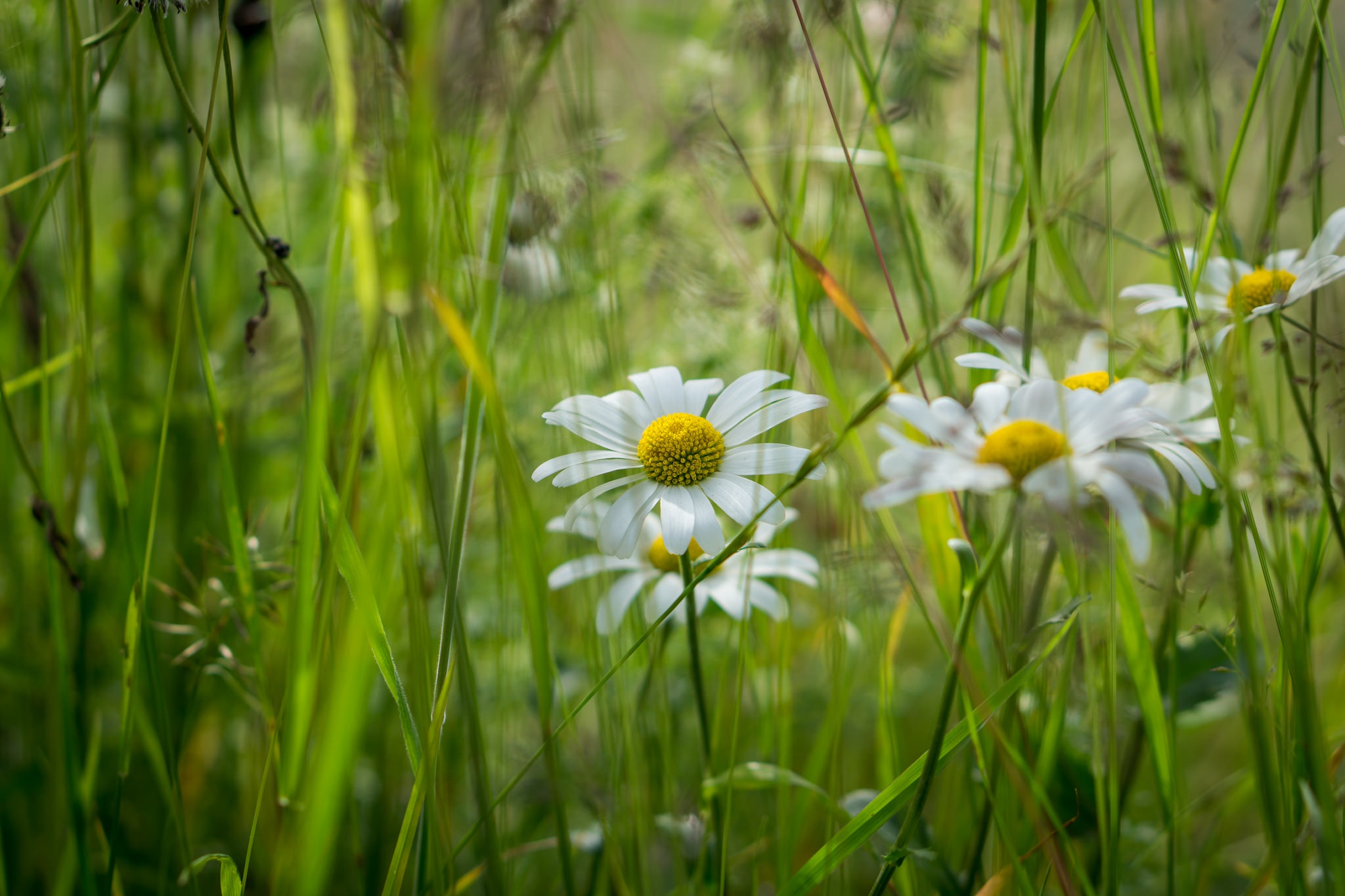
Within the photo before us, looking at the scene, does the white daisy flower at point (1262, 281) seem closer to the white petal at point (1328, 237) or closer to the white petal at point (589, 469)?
the white petal at point (1328, 237)

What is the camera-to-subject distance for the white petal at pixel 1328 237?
466 millimetres

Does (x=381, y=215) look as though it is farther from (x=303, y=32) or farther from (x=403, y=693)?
(x=303, y=32)

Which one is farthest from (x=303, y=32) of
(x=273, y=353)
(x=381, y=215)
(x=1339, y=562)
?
(x=1339, y=562)

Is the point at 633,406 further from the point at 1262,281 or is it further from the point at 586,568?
the point at 1262,281

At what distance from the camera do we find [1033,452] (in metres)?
0.35

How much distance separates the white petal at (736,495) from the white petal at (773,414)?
0.08 feet

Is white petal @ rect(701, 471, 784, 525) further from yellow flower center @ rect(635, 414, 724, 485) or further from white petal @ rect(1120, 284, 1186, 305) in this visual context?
white petal @ rect(1120, 284, 1186, 305)

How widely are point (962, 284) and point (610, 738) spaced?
2.19 ft

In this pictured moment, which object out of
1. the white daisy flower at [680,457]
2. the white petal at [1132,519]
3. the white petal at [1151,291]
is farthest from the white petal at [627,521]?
the white petal at [1151,291]

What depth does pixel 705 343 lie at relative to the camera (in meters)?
0.86

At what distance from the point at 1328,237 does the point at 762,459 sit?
0.36 m

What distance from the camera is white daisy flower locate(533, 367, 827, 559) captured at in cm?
42

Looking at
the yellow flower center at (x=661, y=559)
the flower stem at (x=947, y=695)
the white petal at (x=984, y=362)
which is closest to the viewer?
the flower stem at (x=947, y=695)

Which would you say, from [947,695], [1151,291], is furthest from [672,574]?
[1151,291]
